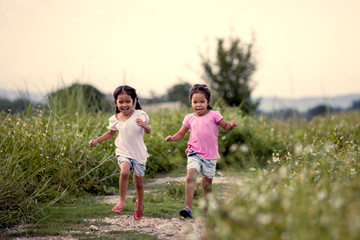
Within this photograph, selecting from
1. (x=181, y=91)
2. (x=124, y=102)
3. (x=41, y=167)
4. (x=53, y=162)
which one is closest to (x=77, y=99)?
(x=53, y=162)

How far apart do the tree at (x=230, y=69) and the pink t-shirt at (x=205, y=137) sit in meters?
18.7

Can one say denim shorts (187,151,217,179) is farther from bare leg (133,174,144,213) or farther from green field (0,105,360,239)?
bare leg (133,174,144,213)

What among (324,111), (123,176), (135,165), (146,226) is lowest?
(146,226)

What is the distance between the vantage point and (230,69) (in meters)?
24.6

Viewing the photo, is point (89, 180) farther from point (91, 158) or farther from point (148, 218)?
point (148, 218)

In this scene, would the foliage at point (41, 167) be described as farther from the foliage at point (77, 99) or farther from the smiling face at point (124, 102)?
the foliage at point (77, 99)

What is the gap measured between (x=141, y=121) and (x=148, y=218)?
1.28 m

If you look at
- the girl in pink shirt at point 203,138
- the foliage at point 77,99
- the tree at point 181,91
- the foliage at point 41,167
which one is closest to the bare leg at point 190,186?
the girl in pink shirt at point 203,138

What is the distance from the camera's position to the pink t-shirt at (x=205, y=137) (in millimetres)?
5230

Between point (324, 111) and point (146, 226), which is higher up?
point (324, 111)

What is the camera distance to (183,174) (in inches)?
350

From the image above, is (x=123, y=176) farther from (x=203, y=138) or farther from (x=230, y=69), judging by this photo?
(x=230, y=69)

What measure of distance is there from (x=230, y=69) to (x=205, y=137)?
19.8 metres

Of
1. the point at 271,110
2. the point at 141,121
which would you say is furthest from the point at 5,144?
the point at 271,110
